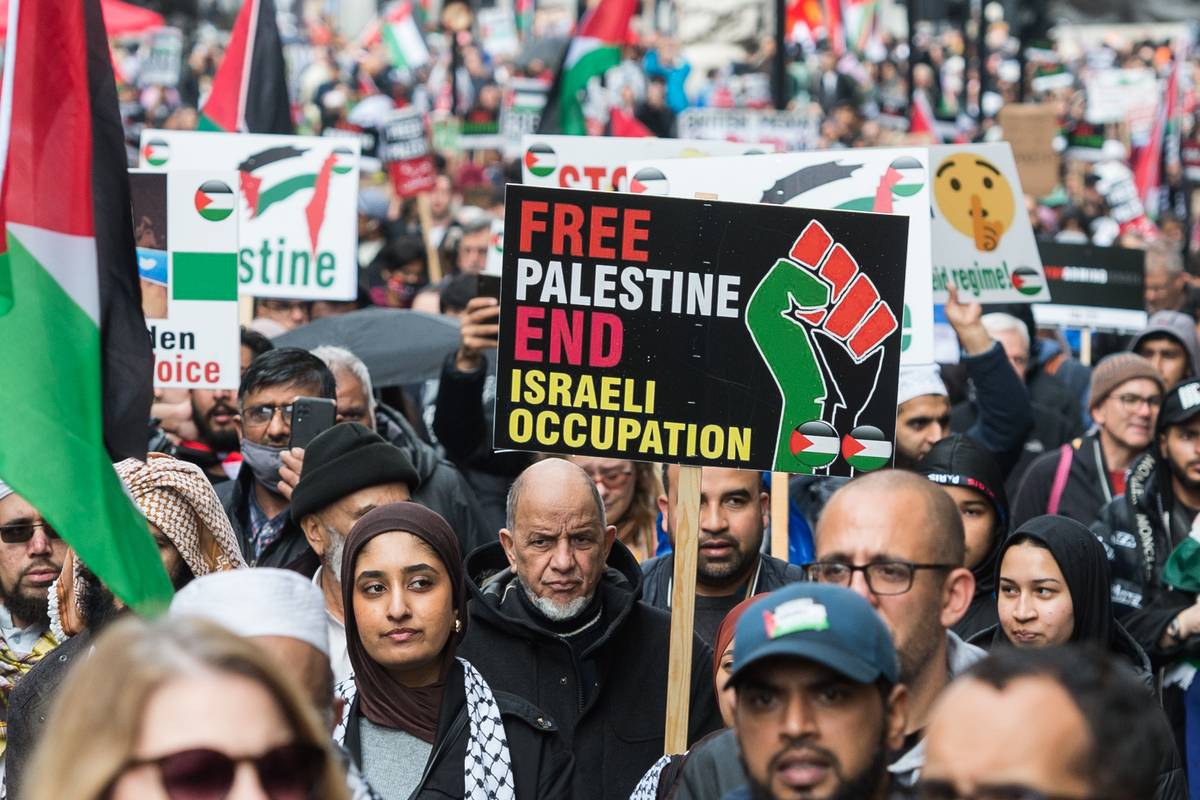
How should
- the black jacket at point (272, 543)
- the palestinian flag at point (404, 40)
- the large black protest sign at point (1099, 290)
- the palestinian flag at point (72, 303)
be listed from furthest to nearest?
the palestinian flag at point (404, 40), the large black protest sign at point (1099, 290), the black jacket at point (272, 543), the palestinian flag at point (72, 303)

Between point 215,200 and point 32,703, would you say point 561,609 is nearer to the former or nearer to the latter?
point 32,703

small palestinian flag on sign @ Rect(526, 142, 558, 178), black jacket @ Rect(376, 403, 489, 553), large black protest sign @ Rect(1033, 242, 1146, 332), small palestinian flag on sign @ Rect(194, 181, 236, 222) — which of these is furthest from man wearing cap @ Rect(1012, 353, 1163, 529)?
large black protest sign @ Rect(1033, 242, 1146, 332)

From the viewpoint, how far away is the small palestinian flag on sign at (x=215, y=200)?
7602mm

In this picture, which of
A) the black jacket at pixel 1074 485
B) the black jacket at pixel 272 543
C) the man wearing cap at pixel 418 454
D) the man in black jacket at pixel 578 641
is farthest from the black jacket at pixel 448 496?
the black jacket at pixel 1074 485

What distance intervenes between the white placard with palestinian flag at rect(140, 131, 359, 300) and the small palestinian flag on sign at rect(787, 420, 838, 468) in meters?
4.45

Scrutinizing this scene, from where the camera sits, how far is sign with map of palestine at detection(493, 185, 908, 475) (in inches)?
215

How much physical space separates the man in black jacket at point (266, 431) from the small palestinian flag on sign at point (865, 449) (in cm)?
199

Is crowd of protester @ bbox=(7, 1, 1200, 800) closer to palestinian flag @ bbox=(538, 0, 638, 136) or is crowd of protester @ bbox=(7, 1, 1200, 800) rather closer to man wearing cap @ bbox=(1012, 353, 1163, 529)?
man wearing cap @ bbox=(1012, 353, 1163, 529)

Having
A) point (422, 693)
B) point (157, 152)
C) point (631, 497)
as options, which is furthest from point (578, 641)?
point (157, 152)

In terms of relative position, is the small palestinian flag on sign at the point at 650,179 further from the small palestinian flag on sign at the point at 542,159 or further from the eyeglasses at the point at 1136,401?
the eyeglasses at the point at 1136,401

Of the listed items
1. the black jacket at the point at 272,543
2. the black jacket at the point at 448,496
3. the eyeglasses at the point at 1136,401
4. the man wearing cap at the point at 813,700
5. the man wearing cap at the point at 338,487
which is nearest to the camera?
the man wearing cap at the point at 813,700

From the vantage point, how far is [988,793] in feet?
8.98

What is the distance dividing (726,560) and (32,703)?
220 cm

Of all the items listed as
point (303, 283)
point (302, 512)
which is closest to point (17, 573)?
point (302, 512)
